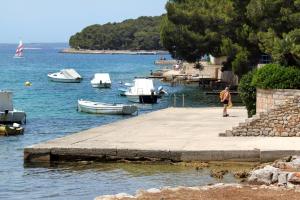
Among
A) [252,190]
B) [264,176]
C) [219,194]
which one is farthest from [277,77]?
[219,194]

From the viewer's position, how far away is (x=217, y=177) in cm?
2111

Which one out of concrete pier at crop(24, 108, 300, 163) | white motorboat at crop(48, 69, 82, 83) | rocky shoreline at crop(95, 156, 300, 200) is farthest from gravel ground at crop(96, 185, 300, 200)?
white motorboat at crop(48, 69, 82, 83)

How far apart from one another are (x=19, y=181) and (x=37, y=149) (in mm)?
2646

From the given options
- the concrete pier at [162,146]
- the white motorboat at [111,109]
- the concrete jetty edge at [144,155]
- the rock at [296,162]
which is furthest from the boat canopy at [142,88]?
the rock at [296,162]

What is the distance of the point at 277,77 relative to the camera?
27.7 meters

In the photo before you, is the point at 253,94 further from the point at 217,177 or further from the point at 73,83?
the point at 73,83

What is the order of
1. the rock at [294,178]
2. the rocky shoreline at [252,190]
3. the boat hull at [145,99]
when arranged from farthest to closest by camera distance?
the boat hull at [145,99]
the rock at [294,178]
the rocky shoreline at [252,190]

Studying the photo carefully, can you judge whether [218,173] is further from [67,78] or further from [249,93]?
[67,78]

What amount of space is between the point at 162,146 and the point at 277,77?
219 inches

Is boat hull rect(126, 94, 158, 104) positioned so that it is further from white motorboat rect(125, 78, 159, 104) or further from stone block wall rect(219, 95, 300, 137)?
stone block wall rect(219, 95, 300, 137)

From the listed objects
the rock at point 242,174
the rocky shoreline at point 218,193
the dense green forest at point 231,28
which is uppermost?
the dense green forest at point 231,28

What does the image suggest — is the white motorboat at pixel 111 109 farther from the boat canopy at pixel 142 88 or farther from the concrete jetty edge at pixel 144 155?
the concrete jetty edge at pixel 144 155

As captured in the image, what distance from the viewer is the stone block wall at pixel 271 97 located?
26.6 meters

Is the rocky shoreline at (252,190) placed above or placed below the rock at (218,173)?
above
